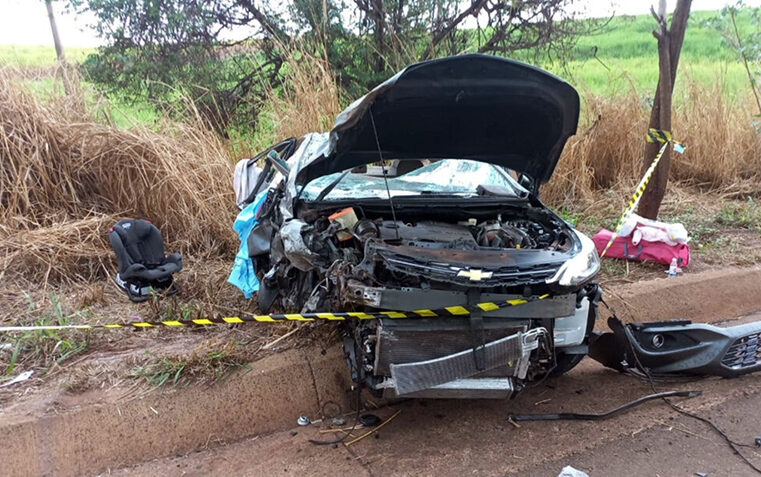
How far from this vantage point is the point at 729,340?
405 cm

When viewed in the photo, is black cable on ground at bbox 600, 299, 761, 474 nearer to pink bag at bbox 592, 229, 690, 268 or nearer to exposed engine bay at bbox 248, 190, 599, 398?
exposed engine bay at bbox 248, 190, 599, 398

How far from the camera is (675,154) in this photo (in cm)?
883

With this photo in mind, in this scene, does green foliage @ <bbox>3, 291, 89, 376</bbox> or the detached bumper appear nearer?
green foliage @ <bbox>3, 291, 89, 376</bbox>

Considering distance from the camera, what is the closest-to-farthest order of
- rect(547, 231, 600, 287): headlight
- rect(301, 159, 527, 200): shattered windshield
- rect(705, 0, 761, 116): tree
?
rect(547, 231, 600, 287): headlight < rect(301, 159, 527, 200): shattered windshield < rect(705, 0, 761, 116): tree

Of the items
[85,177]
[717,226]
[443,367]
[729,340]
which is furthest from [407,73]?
[717,226]

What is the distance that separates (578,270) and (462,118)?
137 cm

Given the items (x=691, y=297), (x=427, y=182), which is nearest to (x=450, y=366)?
(x=427, y=182)

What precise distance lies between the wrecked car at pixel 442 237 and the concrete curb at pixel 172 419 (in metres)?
0.50

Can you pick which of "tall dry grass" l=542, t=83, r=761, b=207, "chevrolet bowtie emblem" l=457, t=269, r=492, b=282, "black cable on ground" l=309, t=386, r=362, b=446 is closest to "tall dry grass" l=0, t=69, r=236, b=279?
"black cable on ground" l=309, t=386, r=362, b=446

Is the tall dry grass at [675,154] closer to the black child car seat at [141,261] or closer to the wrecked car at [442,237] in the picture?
the wrecked car at [442,237]

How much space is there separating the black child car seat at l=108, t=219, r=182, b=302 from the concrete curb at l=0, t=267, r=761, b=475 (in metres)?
1.60

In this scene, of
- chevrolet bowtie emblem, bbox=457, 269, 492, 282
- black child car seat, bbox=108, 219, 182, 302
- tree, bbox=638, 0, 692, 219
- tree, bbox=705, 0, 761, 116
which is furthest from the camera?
tree, bbox=705, 0, 761, 116

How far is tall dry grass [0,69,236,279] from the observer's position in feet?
18.6

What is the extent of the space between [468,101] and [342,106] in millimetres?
3962
